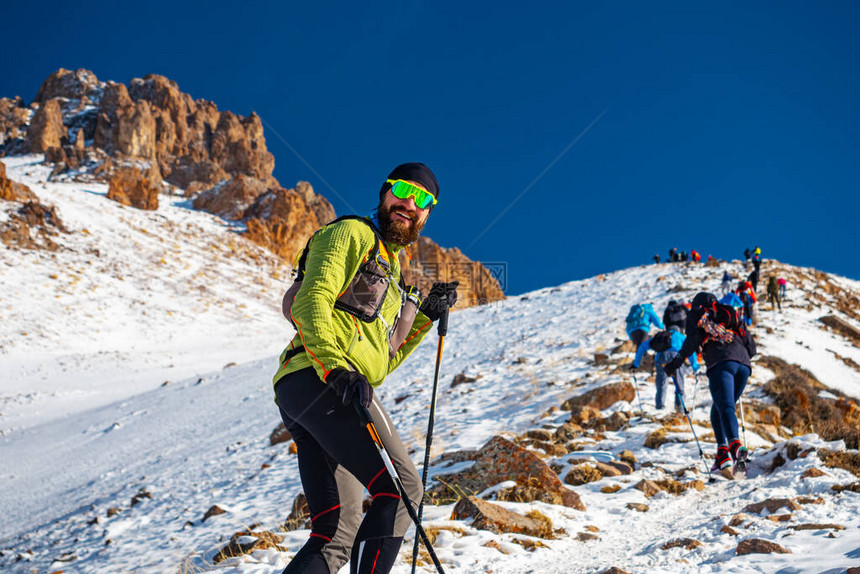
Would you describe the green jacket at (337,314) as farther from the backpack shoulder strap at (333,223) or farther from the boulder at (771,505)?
the boulder at (771,505)

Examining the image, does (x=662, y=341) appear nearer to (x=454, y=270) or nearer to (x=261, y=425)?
(x=261, y=425)

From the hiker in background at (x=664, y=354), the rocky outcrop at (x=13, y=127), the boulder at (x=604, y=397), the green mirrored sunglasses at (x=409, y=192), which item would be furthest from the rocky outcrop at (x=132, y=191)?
the green mirrored sunglasses at (x=409, y=192)

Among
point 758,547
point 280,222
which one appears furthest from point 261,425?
point 280,222

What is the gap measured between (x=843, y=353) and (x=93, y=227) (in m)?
47.7

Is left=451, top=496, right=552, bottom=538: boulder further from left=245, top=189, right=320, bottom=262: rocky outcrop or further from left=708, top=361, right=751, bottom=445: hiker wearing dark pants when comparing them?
left=245, top=189, right=320, bottom=262: rocky outcrop

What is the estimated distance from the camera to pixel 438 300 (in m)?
3.35

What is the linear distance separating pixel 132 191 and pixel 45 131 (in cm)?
5142

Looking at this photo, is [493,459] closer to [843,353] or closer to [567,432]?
[567,432]

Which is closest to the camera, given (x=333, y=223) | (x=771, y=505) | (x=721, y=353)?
(x=333, y=223)

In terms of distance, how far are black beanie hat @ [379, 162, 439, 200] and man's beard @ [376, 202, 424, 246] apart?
0.11m

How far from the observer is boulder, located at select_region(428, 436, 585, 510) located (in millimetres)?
5492

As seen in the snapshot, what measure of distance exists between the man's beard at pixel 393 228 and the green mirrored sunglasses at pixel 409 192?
0.08 meters

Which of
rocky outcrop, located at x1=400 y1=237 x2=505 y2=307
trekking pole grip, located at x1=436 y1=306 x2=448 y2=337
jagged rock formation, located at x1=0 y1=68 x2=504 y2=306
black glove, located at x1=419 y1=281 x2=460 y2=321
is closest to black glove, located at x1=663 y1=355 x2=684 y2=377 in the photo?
trekking pole grip, located at x1=436 y1=306 x2=448 y2=337

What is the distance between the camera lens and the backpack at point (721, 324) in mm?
6379
